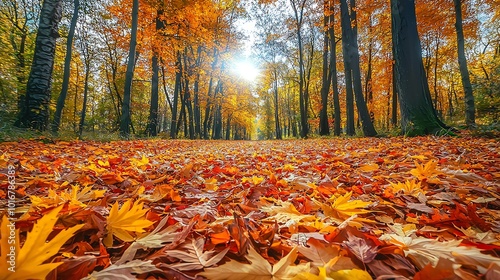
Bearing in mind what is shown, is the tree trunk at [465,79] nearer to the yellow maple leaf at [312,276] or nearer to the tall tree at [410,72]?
the tall tree at [410,72]

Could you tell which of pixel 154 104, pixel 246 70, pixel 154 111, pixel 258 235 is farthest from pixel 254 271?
pixel 246 70

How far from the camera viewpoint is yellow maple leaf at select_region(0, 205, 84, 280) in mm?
435

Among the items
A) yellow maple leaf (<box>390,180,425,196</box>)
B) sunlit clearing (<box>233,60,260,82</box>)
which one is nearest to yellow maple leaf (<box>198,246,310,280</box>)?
yellow maple leaf (<box>390,180,425,196</box>)

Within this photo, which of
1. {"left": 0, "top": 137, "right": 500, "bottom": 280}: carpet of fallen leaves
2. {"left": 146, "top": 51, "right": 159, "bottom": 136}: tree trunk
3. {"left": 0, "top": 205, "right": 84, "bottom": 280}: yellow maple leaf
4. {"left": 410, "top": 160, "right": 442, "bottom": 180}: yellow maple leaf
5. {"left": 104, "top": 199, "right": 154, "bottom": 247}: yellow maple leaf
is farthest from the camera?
{"left": 146, "top": 51, "right": 159, "bottom": 136}: tree trunk

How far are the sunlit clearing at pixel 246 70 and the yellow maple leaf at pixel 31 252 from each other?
2259 cm

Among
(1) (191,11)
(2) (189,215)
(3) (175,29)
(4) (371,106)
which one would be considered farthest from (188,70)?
(2) (189,215)

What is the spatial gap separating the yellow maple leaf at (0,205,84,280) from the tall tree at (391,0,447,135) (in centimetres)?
700

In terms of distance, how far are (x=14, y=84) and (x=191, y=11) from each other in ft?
29.0

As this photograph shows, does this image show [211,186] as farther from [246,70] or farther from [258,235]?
[246,70]

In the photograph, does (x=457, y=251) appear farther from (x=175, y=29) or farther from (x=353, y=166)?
(x=175, y=29)

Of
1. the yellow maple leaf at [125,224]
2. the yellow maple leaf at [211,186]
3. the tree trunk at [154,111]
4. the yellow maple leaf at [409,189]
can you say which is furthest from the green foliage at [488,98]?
the tree trunk at [154,111]

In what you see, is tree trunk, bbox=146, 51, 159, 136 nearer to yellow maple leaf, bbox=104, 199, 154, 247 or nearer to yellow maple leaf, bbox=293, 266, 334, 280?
yellow maple leaf, bbox=104, 199, 154, 247

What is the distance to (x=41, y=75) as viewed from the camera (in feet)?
16.6

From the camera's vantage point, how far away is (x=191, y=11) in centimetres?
1162
